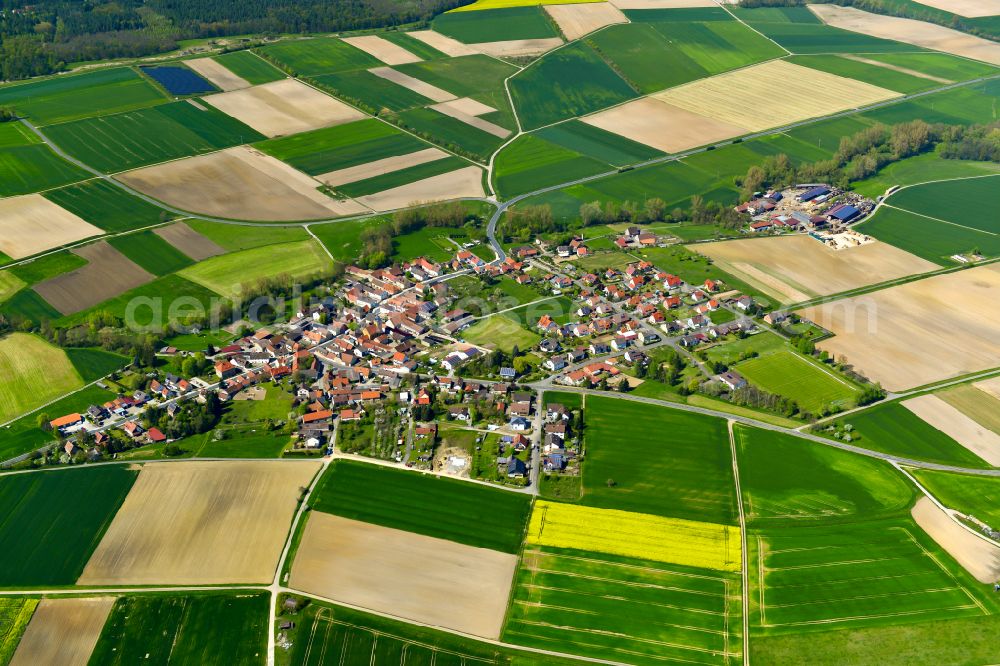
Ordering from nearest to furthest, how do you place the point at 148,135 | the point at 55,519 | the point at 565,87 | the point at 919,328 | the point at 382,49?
the point at 55,519
the point at 919,328
the point at 148,135
the point at 565,87
the point at 382,49

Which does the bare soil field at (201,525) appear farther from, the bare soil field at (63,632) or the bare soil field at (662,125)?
the bare soil field at (662,125)

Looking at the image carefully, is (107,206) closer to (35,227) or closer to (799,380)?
(35,227)

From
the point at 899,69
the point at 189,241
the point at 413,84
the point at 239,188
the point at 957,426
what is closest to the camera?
the point at 957,426

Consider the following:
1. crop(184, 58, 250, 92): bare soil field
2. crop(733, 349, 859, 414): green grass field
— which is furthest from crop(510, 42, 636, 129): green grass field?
crop(733, 349, 859, 414): green grass field

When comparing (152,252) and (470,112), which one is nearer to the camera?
(152,252)

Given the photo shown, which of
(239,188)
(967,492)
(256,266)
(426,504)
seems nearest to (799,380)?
(967,492)

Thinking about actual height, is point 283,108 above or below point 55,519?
above

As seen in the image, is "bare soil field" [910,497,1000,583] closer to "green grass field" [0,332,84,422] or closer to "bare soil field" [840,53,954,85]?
"green grass field" [0,332,84,422]
